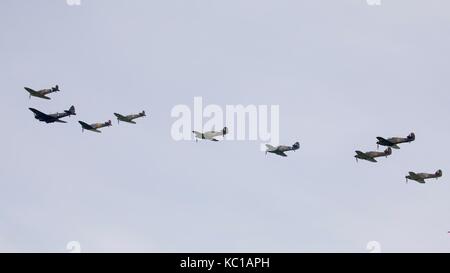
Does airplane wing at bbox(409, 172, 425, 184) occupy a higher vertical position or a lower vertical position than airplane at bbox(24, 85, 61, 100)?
lower

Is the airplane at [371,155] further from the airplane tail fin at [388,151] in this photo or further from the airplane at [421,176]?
the airplane at [421,176]

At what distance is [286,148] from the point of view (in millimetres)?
191500

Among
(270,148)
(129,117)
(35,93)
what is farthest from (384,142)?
(35,93)

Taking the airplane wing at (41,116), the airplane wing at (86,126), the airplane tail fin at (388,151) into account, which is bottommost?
the airplane tail fin at (388,151)

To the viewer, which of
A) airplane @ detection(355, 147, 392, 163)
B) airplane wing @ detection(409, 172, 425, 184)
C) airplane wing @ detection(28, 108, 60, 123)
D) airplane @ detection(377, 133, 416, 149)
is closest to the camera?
airplane @ detection(377, 133, 416, 149)

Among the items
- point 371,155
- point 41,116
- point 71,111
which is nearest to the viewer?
point 41,116

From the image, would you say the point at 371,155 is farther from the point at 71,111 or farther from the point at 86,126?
the point at 71,111

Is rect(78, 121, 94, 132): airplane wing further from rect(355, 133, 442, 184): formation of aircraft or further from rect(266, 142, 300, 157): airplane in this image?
rect(355, 133, 442, 184): formation of aircraft

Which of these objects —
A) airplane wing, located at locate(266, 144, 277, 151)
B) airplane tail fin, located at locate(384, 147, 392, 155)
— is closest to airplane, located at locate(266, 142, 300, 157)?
airplane wing, located at locate(266, 144, 277, 151)

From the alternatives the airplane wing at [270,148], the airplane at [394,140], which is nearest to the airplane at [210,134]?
the airplane wing at [270,148]

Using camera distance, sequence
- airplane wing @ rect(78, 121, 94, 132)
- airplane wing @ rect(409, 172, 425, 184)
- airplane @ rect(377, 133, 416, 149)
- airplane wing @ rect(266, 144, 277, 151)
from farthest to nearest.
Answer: airplane wing @ rect(266, 144, 277, 151) < airplane wing @ rect(78, 121, 94, 132) < airplane wing @ rect(409, 172, 425, 184) < airplane @ rect(377, 133, 416, 149)
